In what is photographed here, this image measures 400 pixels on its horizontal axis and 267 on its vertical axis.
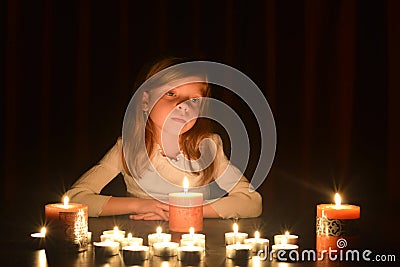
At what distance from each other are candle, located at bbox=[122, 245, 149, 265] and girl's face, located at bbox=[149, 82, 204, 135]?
33.2 inches

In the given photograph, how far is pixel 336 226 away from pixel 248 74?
1377 mm

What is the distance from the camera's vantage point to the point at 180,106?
2.13 meters

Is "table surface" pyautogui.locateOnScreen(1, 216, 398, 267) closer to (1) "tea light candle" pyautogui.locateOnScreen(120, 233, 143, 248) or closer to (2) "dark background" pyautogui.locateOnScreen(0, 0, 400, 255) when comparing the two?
(1) "tea light candle" pyautogui.locateOnScreen(120, 233, 143, 248)

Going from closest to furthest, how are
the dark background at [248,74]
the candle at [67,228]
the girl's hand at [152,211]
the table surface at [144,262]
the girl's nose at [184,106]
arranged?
the table surface at [144,262]
the candle at [67,228]
the girl's hand at [152,211]
the girl's nose at [184,106]
the dark background at [248,74]

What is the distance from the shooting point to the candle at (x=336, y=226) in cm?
142

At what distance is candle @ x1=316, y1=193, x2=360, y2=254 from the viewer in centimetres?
142

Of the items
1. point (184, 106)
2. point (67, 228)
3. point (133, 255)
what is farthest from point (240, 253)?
point (184, 106)

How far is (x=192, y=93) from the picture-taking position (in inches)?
84.3

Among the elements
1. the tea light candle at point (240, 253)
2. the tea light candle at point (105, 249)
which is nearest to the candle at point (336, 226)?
the tea light candle at point (240, 253)

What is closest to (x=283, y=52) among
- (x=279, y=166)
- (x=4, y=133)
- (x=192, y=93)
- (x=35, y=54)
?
(x=279, y=166)

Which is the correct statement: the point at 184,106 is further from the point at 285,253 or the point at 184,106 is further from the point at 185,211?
the point at 285,253

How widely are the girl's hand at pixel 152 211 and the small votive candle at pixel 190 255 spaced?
507mm

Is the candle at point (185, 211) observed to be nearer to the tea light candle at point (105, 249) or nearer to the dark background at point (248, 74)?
the tea light candle at point (105, 249)

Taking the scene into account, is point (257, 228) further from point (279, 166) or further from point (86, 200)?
point (279, 166)
